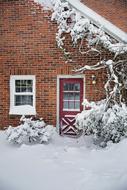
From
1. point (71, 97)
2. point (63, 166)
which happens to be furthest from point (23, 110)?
point (63, 166)

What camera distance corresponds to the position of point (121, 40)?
12641 mm

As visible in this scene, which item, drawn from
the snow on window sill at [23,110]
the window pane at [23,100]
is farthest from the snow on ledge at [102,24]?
the snow on window sill at [23,110]

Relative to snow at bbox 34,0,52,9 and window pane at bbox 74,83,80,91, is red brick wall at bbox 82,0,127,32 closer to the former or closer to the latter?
snow at bbox 34,0,52,9

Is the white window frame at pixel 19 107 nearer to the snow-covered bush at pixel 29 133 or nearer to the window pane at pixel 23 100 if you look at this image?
the window pane at pixel 23 100

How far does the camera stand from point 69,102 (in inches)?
536

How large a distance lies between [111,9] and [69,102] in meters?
11.0

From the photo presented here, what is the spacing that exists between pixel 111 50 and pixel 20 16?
3955 mm

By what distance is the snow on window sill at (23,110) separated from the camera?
13703 millimetres

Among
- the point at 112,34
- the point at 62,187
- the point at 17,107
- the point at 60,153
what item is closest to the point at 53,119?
the point at 17,107

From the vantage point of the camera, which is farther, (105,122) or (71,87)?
(71,87)

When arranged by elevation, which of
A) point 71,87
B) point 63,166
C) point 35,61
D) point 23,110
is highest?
point 35,61

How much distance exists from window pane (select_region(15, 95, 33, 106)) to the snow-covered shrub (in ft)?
9.13

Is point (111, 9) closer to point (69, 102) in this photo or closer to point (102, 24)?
point (102, 24)

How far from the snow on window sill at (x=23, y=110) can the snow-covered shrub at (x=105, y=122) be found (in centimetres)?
254
